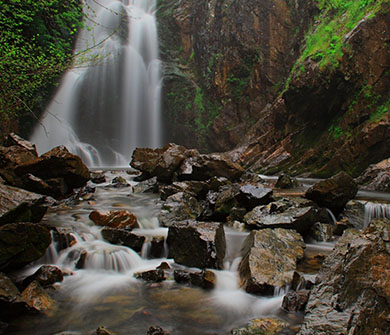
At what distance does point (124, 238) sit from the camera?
5.15 metres

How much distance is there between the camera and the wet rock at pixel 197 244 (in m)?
4.40

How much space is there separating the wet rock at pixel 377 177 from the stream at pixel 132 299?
17.4 ft

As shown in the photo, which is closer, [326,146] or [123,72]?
[326,146]

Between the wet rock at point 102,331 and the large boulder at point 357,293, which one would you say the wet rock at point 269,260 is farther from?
the wet rock at point 102,331

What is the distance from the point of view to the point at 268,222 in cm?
575

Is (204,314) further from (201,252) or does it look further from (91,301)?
(91,301)

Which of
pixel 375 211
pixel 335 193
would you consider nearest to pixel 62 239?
pixel 335 193

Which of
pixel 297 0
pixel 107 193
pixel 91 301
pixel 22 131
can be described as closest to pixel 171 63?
pixel 297 0

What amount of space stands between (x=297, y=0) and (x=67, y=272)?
22806mm

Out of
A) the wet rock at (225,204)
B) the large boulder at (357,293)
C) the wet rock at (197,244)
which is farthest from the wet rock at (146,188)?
the large boulder at (357,293)

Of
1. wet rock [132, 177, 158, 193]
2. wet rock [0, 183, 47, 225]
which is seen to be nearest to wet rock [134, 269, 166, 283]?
wet rock [0, 183, 47, 225]

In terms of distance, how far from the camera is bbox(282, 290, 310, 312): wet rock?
123 inches

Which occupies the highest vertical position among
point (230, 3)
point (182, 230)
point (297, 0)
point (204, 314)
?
point (230, 3)

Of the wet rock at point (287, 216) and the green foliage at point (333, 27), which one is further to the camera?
the green foliage at point (333, 27)
